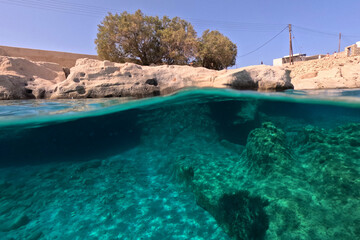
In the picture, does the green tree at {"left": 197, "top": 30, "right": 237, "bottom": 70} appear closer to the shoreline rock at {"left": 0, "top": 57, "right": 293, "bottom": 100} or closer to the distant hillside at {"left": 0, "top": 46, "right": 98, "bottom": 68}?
the shoreline rock at {"left": 0, "top": 57, "right": 293, "bottom": 100}

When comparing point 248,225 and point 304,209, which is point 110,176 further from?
point 304,209

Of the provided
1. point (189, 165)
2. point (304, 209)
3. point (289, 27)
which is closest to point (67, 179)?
point (189, 165)

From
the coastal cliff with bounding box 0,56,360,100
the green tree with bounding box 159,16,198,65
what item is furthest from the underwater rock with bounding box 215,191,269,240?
the green tree with bounding box 159,16,198,65

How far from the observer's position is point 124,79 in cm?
792

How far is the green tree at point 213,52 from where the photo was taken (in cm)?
2131

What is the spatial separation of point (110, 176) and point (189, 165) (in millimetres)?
2380

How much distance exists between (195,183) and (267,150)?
206 cm

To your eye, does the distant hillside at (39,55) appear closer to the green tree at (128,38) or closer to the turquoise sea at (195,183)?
the green tree at (128,38)

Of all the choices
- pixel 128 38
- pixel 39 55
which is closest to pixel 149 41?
pixel 128 38

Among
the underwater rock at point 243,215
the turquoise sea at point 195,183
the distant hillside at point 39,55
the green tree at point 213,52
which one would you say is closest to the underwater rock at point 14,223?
the turquoise sea at point 195,183

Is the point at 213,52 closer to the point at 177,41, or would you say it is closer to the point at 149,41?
the point at 177,41

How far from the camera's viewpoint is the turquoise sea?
3262 millimetres

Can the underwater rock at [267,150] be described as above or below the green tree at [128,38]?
below

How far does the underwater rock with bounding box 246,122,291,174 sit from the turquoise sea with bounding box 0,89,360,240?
0.03 meters
